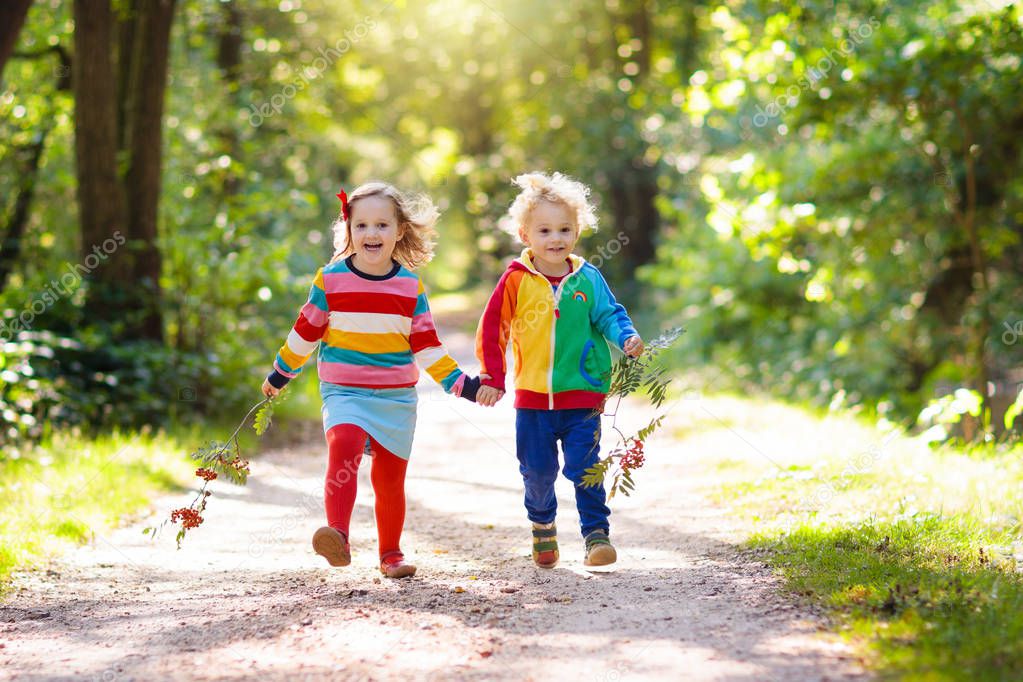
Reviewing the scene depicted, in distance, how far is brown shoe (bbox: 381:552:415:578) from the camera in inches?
187

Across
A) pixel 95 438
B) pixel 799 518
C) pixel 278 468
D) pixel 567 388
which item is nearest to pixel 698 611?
pixel 567 388

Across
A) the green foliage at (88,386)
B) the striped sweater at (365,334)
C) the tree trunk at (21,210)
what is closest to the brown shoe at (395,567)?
the striped sweater at (365,334)

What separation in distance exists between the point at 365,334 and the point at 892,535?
2.51 meters

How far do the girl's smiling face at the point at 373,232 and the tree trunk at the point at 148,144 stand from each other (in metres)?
5.97

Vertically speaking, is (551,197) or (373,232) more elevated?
(551,197)

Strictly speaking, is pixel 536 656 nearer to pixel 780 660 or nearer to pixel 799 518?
pixel 780 660

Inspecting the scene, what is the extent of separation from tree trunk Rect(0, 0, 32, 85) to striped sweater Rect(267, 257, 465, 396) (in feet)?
11.8

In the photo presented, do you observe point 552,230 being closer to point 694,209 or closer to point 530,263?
point 530,263

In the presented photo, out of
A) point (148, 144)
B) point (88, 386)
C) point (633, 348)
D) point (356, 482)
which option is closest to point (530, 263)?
point (633, 348)

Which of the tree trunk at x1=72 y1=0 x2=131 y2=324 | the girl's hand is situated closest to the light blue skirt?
the girl's hand

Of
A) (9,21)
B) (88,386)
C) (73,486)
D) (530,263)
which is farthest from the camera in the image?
(88,386)

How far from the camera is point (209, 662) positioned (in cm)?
355

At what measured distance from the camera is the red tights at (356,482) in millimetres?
4613

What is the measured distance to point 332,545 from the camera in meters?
4.44
